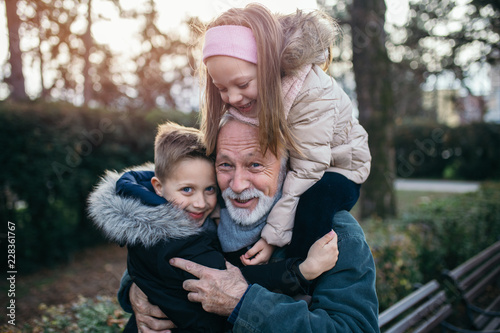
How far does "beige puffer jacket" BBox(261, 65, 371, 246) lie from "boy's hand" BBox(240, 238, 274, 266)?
2.2 inches

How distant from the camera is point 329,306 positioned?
72.3 inches

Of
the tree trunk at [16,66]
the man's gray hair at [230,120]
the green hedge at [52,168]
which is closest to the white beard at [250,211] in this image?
the man's gray hair at [230,120]

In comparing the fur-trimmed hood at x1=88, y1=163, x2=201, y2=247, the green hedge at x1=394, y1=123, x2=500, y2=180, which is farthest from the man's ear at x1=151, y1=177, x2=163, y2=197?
the green hedge at x1=394, y1=123, x2=500, y2=180

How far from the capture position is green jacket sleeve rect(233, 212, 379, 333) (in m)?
1.78

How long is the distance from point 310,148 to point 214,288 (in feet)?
2.98

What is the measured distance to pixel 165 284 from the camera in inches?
78.0

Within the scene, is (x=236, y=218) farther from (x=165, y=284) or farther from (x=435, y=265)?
(x=435, y=265)

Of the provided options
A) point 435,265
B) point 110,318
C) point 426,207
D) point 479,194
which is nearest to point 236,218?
point 110,318

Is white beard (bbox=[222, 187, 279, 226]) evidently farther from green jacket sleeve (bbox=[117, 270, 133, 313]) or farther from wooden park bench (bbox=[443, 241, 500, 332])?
wooden park bench (bbox=[443, 241, 500, 332])

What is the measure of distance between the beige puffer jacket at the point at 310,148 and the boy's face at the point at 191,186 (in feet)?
1.49

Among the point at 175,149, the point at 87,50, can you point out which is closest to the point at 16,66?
the point at 87,50

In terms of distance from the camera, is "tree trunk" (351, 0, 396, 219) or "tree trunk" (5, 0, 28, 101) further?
"tree trunk" (5, 0, 28, 101)

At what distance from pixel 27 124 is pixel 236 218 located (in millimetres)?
5826

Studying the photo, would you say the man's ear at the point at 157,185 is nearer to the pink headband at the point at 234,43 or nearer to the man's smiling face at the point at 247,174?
the man's smiling face at the point at 247,174
